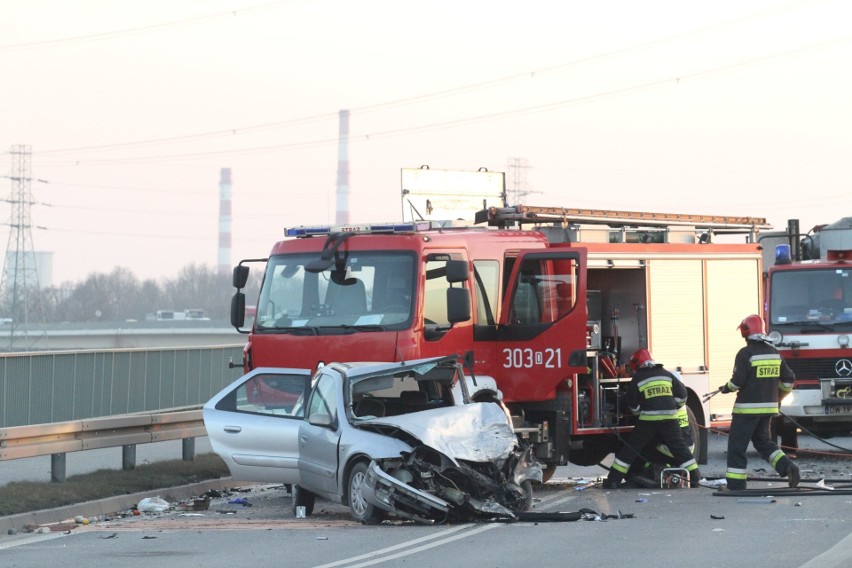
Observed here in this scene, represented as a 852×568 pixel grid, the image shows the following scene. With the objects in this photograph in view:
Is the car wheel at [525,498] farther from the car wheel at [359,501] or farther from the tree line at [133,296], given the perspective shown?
the tree line at [133,296]

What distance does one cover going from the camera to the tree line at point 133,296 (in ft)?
433

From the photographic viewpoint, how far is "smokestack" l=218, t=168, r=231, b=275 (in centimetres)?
13912

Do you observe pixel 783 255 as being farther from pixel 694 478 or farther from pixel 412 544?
pixel 412 544

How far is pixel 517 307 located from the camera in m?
15.2

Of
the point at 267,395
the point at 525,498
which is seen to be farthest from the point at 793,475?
the point at 267,395

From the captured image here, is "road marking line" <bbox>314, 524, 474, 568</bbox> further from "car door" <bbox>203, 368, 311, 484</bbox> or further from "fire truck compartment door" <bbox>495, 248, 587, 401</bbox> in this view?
"fire truck compartment door" <bbox>495, 248, 587, 401</bbox>

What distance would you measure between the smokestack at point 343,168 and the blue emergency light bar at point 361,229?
92981 millimetres

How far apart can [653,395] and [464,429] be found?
3.40 m

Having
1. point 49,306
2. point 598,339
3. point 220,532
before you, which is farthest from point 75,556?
point 49,306

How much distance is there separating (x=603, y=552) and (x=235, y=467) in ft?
17.7

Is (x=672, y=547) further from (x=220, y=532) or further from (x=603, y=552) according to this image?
(x=220, y=532)

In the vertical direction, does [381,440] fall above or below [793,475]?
above

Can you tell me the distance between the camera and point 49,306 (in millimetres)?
127562

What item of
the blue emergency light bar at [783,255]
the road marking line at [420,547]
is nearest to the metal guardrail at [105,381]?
the road marking line at [420,547]
